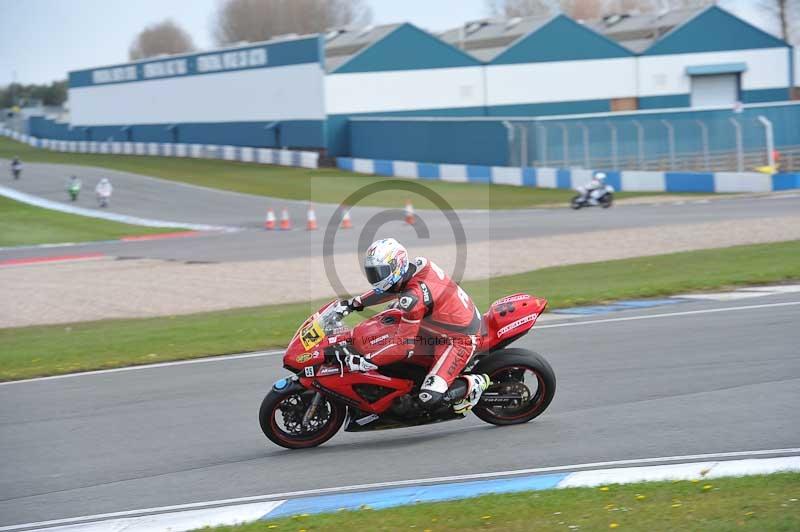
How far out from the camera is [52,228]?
35812 mm

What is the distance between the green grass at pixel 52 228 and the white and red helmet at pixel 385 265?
26.6 m

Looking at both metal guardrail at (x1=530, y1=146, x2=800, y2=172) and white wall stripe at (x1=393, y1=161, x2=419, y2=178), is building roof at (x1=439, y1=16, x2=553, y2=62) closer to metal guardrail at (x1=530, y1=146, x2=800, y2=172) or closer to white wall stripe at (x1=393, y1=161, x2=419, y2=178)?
white wall stripe at (x1=393, y1=161, x2=419, y2=178)

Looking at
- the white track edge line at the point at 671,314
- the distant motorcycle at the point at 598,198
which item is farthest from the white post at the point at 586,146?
the white track edge line at the point at 671,314

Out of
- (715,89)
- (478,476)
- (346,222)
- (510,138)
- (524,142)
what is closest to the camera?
(478,476)

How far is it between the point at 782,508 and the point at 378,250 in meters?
3.78

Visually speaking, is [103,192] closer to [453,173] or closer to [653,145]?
[453,173]

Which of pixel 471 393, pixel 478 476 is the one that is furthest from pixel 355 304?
pixel 478 476

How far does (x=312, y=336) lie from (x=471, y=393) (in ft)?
4.79

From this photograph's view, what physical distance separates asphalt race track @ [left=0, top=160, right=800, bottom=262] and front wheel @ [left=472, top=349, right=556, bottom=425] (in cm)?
1589

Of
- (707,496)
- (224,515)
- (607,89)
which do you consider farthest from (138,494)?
(607,89)

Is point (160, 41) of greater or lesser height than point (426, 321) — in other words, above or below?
above

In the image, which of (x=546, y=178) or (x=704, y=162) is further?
(x=546, y=178)

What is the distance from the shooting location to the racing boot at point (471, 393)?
8469mm

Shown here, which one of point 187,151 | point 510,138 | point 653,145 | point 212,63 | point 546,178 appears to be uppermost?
point 212,63
